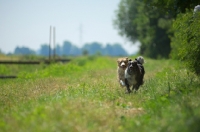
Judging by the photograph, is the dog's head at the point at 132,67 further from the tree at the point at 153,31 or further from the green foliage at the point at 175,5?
the tree at the point at 153,31

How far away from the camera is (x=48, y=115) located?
699 cm

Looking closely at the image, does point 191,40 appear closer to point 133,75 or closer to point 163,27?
point 133,75

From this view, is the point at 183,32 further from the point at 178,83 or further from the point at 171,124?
the point at 171,124

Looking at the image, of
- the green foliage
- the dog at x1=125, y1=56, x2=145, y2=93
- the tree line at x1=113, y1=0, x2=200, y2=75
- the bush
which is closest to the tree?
→ the tree line at x1=113, y1=0, x2=200, y2=75

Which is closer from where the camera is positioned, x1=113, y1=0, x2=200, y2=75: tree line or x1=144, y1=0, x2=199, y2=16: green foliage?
x1=113, y1=0, x2=200, y2=75: tree line

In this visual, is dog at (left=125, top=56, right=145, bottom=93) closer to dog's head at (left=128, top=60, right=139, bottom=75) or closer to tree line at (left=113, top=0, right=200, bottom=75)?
dog's head at (left=128, top=60, right=139, bottom=75)

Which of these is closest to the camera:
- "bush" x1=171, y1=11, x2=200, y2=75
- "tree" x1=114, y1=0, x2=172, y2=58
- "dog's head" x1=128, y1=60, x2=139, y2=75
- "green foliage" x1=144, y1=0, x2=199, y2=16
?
"bush" x1=171, y1=11, x2=200, y2=75

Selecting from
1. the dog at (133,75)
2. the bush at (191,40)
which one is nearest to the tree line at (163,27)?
the bush at (191,40)

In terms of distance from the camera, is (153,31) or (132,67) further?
(153,31)

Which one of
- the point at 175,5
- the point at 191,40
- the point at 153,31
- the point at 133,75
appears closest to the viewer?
the point at 133,75

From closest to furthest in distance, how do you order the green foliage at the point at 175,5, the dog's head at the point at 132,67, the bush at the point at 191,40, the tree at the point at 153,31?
the bush at the point at 191,40 → the dog's head at the point at 132,67 → the green foliage at the point at 175,5 → the tree at the point at 153,31

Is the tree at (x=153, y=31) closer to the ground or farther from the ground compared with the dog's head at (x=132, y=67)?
farther from the ground

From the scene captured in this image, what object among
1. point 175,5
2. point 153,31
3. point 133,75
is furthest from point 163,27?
point 133,75

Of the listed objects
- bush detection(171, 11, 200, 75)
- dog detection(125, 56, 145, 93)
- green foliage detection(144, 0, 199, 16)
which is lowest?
dog detection(125, 56, 145, 93)
